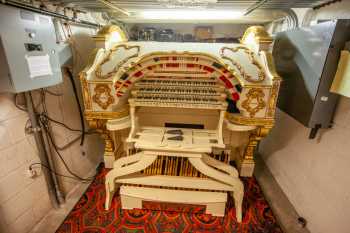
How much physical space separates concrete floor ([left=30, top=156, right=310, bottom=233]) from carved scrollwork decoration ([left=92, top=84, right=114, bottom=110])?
1.18 m

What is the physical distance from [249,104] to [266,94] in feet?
0.64

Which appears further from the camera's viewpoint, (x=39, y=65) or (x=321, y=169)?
(x=321, y=169)

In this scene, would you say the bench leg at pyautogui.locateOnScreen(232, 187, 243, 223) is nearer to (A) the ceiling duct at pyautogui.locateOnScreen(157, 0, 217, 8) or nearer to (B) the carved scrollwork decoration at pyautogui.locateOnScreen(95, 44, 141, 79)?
(B) the carved scrollwork decoration at pyautogui.locateOnScreen(95, 44, 141, 79)

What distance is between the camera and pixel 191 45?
2.09 metres

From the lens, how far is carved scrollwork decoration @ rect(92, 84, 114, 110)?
2.00 meters

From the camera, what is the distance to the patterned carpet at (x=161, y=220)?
1855mm

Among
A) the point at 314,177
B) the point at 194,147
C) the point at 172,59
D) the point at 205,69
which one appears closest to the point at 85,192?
the point at 194,147

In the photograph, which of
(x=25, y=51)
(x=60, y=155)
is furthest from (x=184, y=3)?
(x=60, y=155)

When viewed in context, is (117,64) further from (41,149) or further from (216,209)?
(216,209)

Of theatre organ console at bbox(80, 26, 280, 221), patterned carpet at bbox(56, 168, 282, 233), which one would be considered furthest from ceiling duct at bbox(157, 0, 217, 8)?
patterned carpet at bbox(56, 168, 282, 233)

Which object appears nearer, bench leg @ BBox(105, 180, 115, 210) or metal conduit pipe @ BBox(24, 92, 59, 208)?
metal conduit pipe @ BBox(24, 92, 59, 208)

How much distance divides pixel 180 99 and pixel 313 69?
127cm

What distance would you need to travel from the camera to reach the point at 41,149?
1837mm

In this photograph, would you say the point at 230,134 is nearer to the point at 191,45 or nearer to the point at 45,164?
the point at 191,45
